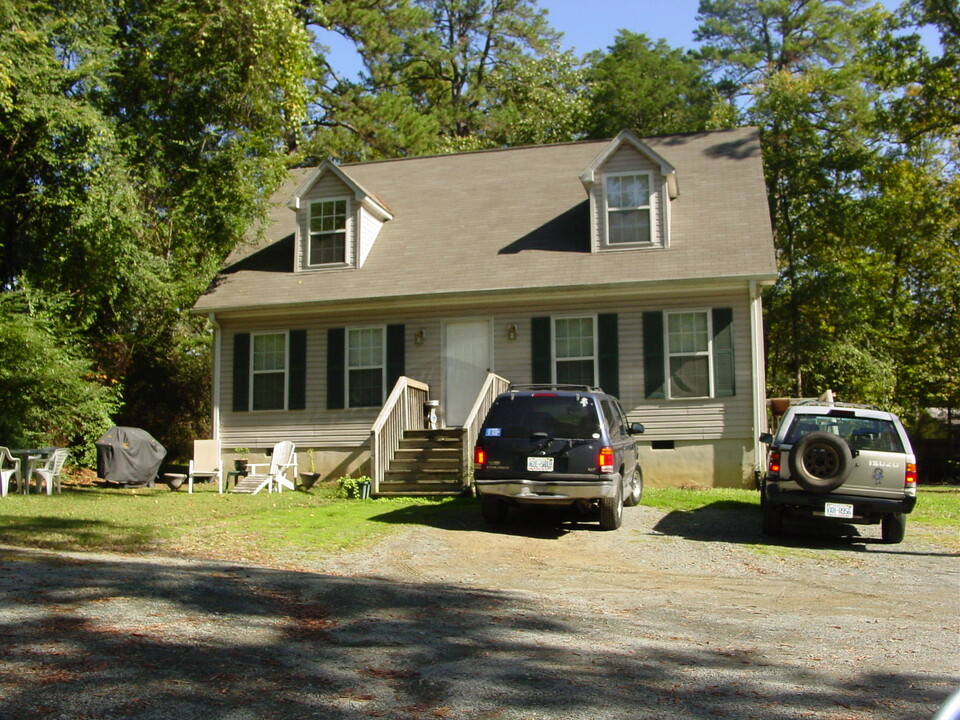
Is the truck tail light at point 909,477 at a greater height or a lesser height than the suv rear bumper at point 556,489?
greater

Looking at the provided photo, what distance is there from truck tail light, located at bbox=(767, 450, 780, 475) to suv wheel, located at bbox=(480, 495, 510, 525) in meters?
3.47

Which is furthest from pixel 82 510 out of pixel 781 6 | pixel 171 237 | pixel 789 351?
pixel 781 6

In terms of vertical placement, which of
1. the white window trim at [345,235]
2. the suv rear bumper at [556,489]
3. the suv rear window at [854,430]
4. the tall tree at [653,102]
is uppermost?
the tall tree at [653,102]

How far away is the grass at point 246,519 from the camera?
10.3 meters

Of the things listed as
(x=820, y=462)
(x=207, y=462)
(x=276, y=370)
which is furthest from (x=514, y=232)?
(x=820, y=462)

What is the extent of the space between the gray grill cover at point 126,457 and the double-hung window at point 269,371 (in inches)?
98.2

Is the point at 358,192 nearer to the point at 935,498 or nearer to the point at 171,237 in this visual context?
the point at 171,237

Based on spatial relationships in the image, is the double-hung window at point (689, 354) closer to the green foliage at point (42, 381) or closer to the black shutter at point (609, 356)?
the black shutter at point (609, 356)

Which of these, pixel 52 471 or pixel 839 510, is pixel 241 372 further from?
pixel 839 510

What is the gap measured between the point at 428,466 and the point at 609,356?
441cm

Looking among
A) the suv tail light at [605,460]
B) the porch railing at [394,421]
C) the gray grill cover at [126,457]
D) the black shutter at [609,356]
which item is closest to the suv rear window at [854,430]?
the suv tail light at [605,460]

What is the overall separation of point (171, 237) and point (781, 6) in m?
28.3

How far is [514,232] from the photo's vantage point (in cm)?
1966

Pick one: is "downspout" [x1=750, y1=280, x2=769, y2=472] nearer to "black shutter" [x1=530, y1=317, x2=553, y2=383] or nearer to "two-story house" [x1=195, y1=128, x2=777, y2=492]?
"two-story house" [x1=195, y1=128, x2=777, y2=492]
